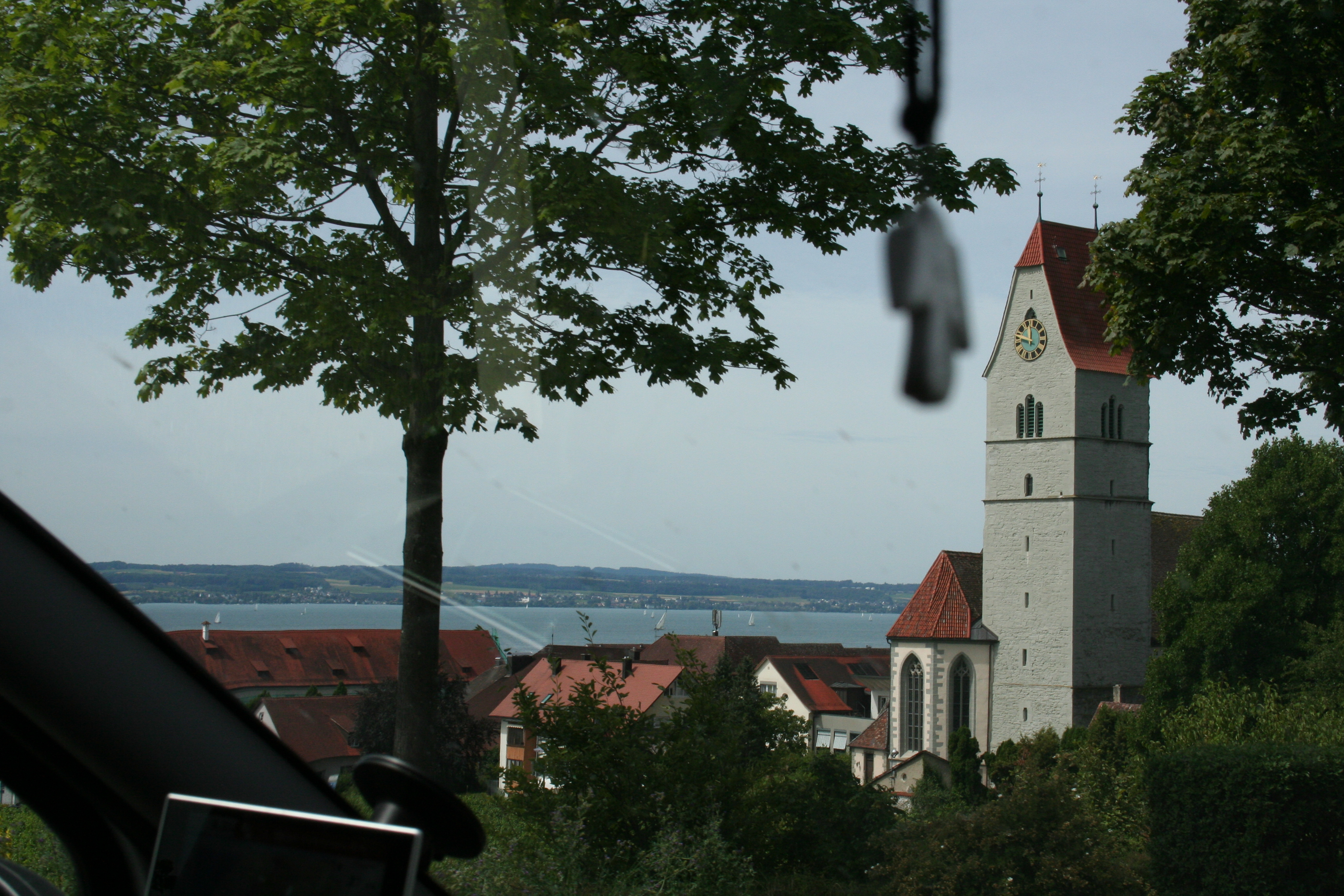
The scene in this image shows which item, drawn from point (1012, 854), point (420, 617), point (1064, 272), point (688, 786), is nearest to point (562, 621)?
point (420, 617)

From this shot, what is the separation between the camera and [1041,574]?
4928 centimetres

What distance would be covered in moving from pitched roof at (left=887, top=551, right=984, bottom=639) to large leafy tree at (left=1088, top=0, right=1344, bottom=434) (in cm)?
3381

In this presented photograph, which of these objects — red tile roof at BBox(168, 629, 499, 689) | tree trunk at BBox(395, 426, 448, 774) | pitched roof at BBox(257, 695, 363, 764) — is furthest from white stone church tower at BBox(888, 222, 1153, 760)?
pitched roof at BBox(257, 695, 363, 764)

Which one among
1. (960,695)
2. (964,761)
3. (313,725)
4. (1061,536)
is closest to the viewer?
(313,725)

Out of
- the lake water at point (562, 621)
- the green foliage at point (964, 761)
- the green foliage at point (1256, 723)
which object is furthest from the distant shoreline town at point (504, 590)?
the green foliage at point (964, 761)

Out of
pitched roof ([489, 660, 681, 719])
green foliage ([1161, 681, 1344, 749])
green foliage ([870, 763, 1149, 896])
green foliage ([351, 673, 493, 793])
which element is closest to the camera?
green foliage ([351, 673, 493, 793])

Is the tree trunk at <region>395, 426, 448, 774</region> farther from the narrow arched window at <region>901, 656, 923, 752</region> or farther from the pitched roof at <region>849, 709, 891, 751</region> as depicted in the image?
the narrow arched window at <region>901, 656, 923, 752</region>

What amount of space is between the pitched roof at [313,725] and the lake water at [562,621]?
26cm

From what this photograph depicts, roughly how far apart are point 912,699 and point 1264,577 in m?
17.0

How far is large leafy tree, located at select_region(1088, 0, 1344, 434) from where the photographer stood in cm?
841

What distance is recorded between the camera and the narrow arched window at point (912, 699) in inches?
1735

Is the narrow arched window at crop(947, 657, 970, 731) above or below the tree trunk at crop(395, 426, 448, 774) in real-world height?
below

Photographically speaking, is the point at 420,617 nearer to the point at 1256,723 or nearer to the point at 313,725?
the point at 313,725

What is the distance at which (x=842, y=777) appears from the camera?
7332 mm
